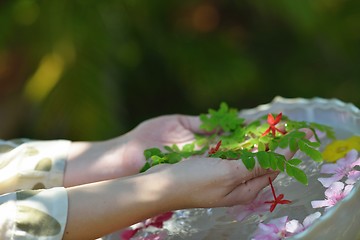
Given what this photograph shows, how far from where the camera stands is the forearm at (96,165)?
131 cm

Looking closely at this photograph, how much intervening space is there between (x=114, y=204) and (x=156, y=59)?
1909 millimetres

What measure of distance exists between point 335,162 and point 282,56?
6.32ft

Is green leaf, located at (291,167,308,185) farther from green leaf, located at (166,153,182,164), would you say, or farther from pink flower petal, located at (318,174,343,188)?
green leaf, located at (166,153,182,164)

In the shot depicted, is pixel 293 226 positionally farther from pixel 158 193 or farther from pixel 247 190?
pixel 158 193

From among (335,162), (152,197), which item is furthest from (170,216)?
(335,162)

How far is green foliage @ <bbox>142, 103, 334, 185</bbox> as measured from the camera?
109 cm

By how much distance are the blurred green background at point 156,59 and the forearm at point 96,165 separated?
1.14 metres

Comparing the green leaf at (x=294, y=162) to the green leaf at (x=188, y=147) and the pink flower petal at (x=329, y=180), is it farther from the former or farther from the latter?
the green leaf at (x=188, y=147)

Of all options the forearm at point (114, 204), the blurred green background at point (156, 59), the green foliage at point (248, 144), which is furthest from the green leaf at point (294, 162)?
the blurred green background at point (156, 59)

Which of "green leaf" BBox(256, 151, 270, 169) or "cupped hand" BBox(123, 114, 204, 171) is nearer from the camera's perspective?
"green leaf" BBox(256, 151, 270, 169)

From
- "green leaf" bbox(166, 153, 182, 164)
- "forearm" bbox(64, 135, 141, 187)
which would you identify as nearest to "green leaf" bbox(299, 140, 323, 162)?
"green leaf" bbox(166, 153, 182, 164)

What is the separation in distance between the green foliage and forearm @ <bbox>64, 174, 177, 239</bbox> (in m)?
0.11

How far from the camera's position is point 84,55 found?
250 centimetres

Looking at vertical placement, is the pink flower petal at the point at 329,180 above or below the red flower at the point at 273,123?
below
